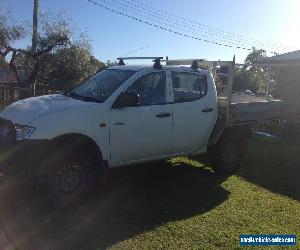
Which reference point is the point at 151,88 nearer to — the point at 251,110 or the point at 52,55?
the point at 251,110

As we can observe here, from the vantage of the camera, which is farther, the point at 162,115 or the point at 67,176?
the point at 162,115

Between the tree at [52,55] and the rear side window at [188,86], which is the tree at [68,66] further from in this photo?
the rear side window at [188,86]

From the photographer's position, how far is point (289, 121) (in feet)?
48.9

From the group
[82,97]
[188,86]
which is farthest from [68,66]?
[82,97]

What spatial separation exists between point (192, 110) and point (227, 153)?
145 centimetres

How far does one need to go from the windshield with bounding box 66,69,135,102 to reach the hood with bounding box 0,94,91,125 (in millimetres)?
318

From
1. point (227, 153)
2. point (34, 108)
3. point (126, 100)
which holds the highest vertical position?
point (126, 100)

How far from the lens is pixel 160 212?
593 cm

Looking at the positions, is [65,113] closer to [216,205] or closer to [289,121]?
[216,205]

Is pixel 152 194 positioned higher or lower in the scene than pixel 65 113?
lower

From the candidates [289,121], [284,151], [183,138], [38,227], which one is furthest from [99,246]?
[289,121]

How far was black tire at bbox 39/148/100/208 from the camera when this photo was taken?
5555 millimetres

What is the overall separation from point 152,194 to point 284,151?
5807 mm

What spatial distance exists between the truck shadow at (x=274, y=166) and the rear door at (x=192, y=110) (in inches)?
57.6
